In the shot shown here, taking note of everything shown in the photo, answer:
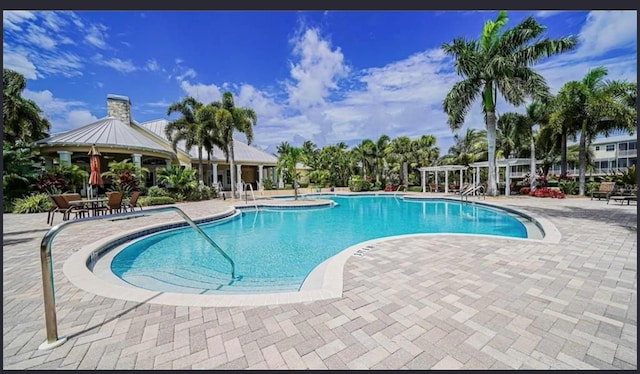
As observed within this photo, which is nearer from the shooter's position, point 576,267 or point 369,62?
point 576,267

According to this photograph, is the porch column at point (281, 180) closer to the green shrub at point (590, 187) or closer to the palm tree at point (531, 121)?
the palm tree at point (531, 121)

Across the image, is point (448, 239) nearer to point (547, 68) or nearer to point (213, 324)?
point (213, 324)

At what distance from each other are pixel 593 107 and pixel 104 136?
32.5m

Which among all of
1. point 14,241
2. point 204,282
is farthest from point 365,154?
point 14,241

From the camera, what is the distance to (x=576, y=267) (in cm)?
395

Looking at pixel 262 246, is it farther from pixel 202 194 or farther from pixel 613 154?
pixel 613 154

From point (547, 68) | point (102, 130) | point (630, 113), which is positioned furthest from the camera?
point (102, 130)

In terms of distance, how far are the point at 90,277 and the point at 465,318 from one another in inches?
209

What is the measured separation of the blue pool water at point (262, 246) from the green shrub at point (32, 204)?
953 cm

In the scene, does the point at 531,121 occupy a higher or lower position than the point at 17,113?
lower

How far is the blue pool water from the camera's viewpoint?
476 centimetres

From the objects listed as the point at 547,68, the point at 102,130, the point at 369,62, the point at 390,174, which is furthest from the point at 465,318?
the point at 390,174

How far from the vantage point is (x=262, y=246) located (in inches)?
289

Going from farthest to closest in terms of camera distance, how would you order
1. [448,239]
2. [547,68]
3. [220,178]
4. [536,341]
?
[220,178]
[547,68]
[448,239]
[536,341]
